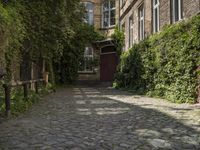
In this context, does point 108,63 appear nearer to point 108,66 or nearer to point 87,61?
point 108,66

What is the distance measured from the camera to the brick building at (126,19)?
13977 millimetres

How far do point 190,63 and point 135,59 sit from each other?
7.01 m

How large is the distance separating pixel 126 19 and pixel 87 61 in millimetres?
6940

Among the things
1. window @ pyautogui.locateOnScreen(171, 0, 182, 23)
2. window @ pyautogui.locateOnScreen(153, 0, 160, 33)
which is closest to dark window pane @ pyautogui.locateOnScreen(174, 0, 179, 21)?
window @ pyautogui.locateOnScreen(171, 0, 182, 23)

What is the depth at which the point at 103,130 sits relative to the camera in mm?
6691

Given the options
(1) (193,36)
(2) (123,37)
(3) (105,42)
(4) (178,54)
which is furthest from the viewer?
(3) (105,42)

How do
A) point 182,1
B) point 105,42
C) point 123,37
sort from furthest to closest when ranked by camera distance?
point 105,42, point 123,37, point 182,1

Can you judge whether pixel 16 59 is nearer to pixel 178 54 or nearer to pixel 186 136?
pixel 178 54

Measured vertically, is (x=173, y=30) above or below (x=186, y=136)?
above

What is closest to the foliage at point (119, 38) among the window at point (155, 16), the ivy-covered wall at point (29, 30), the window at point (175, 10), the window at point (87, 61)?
the window at point (87, 61)

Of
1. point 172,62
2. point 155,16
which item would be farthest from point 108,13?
point 172,62

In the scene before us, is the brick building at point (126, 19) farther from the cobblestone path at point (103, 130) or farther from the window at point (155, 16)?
the cobblestone path at point (103, 130)

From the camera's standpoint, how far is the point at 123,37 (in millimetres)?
26922

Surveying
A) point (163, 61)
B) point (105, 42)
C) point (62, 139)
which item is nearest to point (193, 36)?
point (163, 61)
